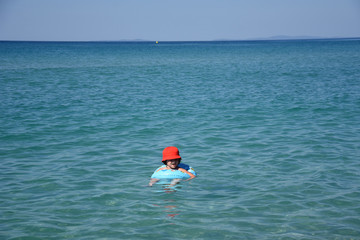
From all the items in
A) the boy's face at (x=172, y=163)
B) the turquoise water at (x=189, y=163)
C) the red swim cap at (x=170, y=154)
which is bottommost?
the turquoise water at (x=189, y=163)

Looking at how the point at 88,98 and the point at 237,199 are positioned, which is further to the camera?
the point at 88,98

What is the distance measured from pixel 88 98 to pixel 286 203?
61.6ft

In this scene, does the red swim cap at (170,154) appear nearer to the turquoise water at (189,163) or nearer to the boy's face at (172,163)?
the boy's face at (172,163)

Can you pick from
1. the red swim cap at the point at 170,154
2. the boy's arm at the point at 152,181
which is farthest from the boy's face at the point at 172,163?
the boy's arm at the point at 152,181

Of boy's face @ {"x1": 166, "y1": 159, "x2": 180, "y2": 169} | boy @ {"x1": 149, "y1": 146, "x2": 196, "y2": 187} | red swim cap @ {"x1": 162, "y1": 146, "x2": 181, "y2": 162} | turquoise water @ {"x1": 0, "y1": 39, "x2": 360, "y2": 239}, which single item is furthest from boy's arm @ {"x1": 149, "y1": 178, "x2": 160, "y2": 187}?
red swim cap @ {"x1": 162, "y1": 146, "x2": 181, "y2": 162}

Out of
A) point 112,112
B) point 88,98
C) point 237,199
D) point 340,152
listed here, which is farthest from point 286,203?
point 88,98

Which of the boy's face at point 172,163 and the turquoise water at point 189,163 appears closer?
the turquoise water at point 189,163

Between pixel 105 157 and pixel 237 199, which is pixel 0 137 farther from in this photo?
pixel 237 199

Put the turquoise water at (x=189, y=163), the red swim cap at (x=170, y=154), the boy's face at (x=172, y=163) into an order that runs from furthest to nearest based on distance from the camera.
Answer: the boy's face at (x=172, y=163), the red swim cap at (x=170, y=154), the turquoise water at (x=189, y=163)

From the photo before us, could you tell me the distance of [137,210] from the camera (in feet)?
25.7

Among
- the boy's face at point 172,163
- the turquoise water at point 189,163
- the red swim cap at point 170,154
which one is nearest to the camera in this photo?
the turquoise water at point 189,163

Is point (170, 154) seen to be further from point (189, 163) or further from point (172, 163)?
point (189, 163)

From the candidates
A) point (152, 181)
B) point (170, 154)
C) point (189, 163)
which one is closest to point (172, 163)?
point (170, 154)

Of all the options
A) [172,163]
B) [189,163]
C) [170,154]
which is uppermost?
[170,154]
